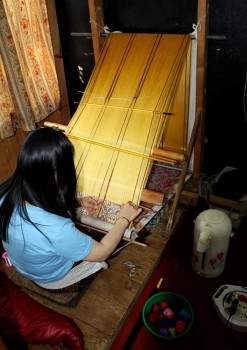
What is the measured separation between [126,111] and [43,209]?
3.20 feet

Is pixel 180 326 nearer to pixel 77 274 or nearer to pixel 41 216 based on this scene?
pixel 77 274

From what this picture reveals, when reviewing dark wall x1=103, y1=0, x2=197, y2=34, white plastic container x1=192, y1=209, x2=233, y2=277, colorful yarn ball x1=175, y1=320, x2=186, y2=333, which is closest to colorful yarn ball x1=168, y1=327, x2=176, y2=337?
colorful yarn ball x1=175, y1=320, x2=186, y2=333

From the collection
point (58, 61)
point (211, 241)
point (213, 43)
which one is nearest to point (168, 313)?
point (211, 241)

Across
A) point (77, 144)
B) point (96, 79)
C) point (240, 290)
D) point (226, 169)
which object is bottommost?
point (240, 290)

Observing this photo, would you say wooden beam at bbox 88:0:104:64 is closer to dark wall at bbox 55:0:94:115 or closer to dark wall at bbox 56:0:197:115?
dark wall at bbox 56:0:197:115

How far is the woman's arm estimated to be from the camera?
1.60 metres

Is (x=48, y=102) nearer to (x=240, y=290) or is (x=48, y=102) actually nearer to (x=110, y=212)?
(x=110, y=212)

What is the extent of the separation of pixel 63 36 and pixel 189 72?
1.42 m

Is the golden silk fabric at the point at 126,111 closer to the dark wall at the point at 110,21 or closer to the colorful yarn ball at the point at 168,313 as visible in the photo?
the dark wall at the point at 110,21

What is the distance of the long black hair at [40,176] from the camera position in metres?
1.37

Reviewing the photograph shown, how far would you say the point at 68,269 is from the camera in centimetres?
180

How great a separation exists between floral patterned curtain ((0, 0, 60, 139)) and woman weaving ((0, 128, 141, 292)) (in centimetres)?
139

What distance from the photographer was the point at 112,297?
1.98m

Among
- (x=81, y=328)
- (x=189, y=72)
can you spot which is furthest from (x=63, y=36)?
(x=81, y=328)
